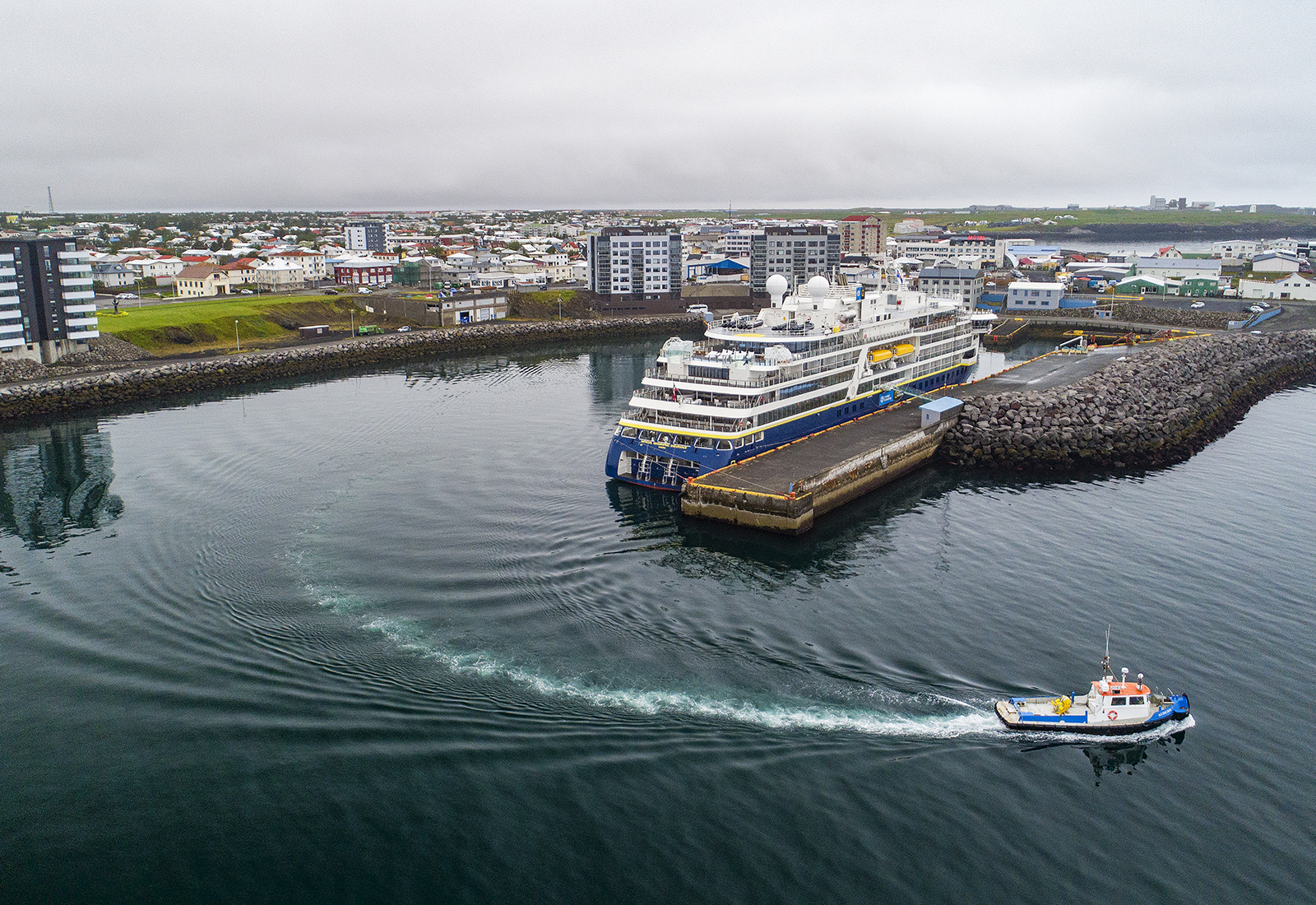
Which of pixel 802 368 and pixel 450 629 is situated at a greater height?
pixel 802 368

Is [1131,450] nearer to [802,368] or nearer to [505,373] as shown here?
[802,368]

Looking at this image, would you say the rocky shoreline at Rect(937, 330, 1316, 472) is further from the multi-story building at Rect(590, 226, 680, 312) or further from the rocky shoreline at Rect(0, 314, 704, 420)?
the multi-story building at Rect(590, 226, 680, 312)

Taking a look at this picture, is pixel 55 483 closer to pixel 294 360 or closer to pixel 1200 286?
pixel 294 360

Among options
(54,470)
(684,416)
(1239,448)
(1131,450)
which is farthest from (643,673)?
(1239,448)

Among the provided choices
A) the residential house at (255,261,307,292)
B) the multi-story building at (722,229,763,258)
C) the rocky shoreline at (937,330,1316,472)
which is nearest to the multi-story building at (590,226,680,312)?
the residential house at (255,261,307,292)

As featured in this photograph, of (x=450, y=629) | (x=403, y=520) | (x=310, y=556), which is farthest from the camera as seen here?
(x=403, y=520)

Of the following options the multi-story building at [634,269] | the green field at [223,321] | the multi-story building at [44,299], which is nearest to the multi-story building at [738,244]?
the multi-story building at [634,269]
